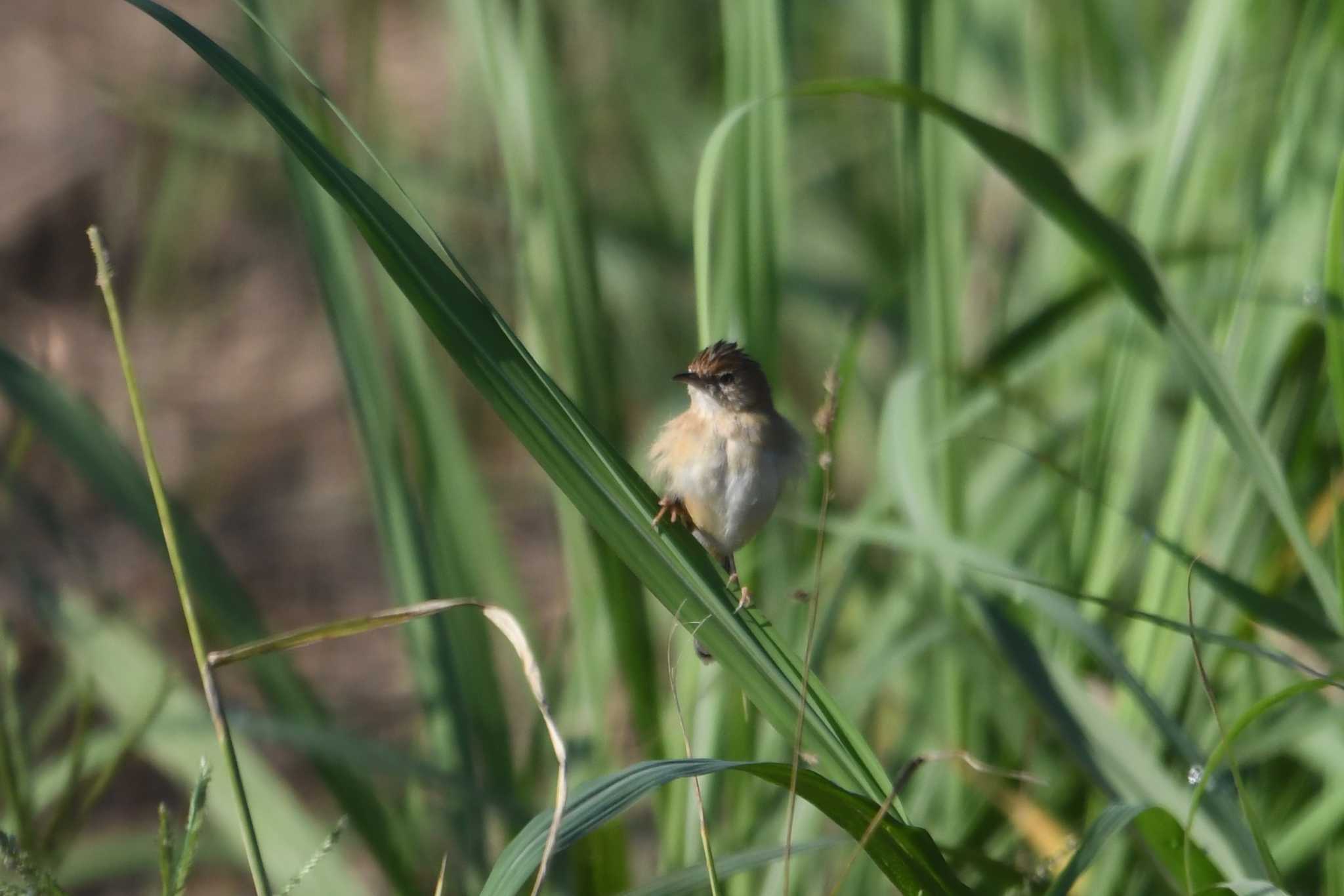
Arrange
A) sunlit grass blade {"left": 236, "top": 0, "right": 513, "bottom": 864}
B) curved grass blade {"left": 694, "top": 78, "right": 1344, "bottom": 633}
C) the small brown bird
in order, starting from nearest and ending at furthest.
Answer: curved grass blade {"left": 694, "top": 78, "right": 1344, "bottom": 633}, sunlit grass blade {"left": 236, "top": 0, "right": 513, "bottom": 864}, the small brown bird

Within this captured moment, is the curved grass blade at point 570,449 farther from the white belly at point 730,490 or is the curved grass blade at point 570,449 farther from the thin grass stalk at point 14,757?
the thin grass stalk at point 14,757

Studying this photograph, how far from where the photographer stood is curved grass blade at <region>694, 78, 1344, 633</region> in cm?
183

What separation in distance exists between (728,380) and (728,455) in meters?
0.15

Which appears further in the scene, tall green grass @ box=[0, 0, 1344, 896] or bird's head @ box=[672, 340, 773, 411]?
bird's head @ box=[672, 340, 773, 411]

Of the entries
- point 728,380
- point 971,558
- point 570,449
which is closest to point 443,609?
point 570,449

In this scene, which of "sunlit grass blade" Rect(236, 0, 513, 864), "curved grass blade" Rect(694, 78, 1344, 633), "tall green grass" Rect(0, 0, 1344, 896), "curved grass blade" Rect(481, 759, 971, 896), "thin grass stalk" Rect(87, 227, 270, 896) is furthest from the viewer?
"sunlit grass blade" Rect(236, 0, 513, 864)

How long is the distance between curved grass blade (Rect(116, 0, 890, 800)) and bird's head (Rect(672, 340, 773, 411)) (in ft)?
2.83

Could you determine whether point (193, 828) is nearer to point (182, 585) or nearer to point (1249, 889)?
point (182, 585)

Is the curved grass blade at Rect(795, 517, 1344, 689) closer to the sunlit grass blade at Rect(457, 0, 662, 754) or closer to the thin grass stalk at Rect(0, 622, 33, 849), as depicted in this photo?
the sunlit grass blade at Rect(457, 0, 662, 754)

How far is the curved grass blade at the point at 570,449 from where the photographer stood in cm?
140

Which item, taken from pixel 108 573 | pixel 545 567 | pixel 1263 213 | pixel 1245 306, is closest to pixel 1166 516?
pixel 1245 306

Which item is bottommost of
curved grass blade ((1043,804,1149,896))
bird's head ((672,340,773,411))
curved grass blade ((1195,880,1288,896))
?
curved grass blade ((1195,880,1288,896))

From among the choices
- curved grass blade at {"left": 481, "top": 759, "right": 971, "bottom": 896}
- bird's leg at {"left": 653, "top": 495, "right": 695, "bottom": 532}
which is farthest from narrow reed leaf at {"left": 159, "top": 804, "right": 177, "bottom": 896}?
bird's leg at {"left": 653, "top": 495, "right": 695, "bottom": 532}

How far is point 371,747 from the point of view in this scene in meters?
2.27
